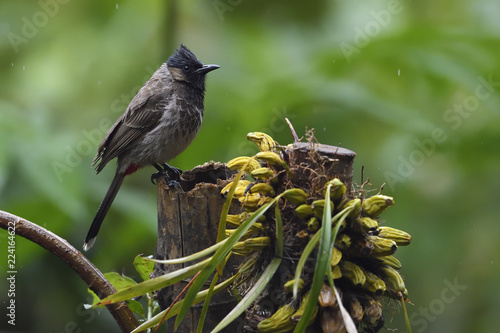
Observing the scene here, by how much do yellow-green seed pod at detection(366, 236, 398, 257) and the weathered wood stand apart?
18.6 inches

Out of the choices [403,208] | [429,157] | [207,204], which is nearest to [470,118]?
[429,157]

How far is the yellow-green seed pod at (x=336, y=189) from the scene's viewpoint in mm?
1376

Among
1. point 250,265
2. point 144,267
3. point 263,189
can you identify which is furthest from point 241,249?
point 144,267

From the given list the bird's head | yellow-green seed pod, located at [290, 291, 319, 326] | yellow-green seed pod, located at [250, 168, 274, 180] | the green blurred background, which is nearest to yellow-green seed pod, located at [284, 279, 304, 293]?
yellow-green seed pod, located at [290, 291, 319, 326]

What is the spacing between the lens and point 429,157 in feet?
11.2

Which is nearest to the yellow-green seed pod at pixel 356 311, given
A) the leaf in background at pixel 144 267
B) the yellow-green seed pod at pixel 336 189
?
the yellow-green seed pod at pixel 336 189

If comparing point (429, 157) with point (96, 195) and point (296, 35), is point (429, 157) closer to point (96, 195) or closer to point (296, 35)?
point (296, 35)

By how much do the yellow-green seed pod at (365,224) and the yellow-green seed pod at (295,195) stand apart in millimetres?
127

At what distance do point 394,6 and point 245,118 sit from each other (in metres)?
1.12

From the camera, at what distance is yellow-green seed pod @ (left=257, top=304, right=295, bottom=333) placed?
1352 millimetres

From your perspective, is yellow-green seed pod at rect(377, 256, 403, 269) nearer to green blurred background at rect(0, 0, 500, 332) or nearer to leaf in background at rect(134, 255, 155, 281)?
leaf in background at rect(134, 255, 155, 281)

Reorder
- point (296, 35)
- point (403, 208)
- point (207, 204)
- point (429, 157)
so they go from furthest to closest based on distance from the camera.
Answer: point (296, 35)
point (429, 157)
point (403, 208)
point (207, 204)

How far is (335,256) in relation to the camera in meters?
1.36

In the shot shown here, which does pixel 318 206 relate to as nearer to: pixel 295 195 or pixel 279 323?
pixel 295 195
